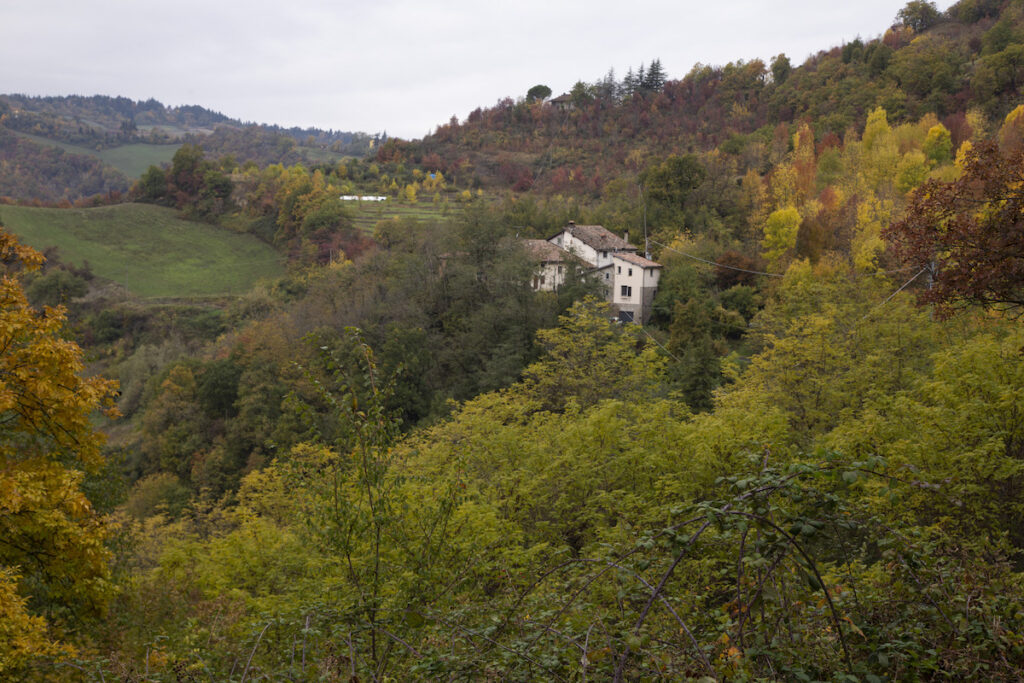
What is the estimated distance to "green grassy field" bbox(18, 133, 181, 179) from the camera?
171 meters

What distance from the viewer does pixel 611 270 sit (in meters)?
42.5

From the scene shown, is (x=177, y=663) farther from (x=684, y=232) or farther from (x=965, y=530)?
(x=684, y=232)

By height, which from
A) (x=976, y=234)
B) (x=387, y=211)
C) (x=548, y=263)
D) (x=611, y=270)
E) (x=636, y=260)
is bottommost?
(x=611, y=270)

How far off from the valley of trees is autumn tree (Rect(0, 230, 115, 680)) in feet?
0.19

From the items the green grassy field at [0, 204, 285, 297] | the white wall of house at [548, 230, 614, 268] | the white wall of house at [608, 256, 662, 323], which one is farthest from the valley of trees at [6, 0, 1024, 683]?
the green grassy field at [0, 204, 285, 297]

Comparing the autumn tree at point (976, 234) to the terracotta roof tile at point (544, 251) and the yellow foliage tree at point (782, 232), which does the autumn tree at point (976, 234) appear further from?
the yellow foliage tree at point (782, 232)

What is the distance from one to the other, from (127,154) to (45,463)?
217 m

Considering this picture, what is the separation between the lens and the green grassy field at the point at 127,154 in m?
171

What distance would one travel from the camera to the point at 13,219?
79.9 metres

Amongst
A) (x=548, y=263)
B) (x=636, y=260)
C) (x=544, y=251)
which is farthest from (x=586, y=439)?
(x=544, y=251)

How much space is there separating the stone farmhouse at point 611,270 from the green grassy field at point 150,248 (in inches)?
1925

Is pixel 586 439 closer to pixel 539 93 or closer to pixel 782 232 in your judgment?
pixel 782 232

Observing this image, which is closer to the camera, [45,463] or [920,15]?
[45,463]

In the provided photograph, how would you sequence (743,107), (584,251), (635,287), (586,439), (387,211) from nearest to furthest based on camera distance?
(586,439) → (635,287) → (584,251) → (387,211) → (743,107)
